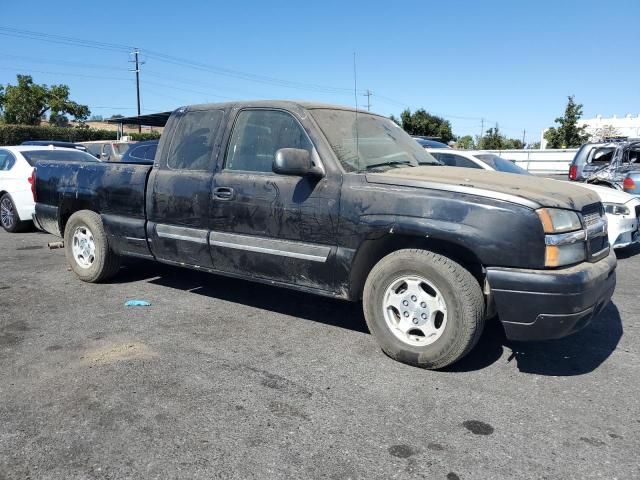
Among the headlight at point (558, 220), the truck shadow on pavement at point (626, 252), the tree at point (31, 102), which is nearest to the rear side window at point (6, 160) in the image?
the headlight at point (558, 220)

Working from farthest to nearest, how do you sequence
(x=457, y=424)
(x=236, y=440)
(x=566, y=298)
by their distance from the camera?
(x=566, y=298), (x=457, y=424), (x=236, y=440)

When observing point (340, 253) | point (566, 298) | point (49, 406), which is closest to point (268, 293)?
point (340, 253)

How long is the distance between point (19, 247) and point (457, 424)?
7.60 meters

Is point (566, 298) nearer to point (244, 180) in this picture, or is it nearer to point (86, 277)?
point (244, 180)

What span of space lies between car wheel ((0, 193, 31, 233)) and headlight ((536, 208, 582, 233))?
9107mm

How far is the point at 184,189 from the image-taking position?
484 cm

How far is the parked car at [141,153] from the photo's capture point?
598cm

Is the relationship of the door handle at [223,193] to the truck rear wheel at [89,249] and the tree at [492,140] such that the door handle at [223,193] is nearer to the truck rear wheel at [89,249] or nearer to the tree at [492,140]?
the truck rear wheel at [89,249]

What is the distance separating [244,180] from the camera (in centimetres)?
446

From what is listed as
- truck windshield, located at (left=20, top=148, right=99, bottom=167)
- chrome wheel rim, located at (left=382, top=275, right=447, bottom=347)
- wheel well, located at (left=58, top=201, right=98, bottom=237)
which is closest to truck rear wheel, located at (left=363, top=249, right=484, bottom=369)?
chrome wheel rim, located at (left=382, top=275, right=447, bottom=347)

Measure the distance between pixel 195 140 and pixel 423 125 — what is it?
49.6 metres

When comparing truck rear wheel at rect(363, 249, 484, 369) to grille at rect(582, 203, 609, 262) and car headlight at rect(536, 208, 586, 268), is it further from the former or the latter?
grille at rect(582, 203, 609, 262)

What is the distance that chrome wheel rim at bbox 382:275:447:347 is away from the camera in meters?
3.69

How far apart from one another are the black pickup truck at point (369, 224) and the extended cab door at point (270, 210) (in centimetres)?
1
